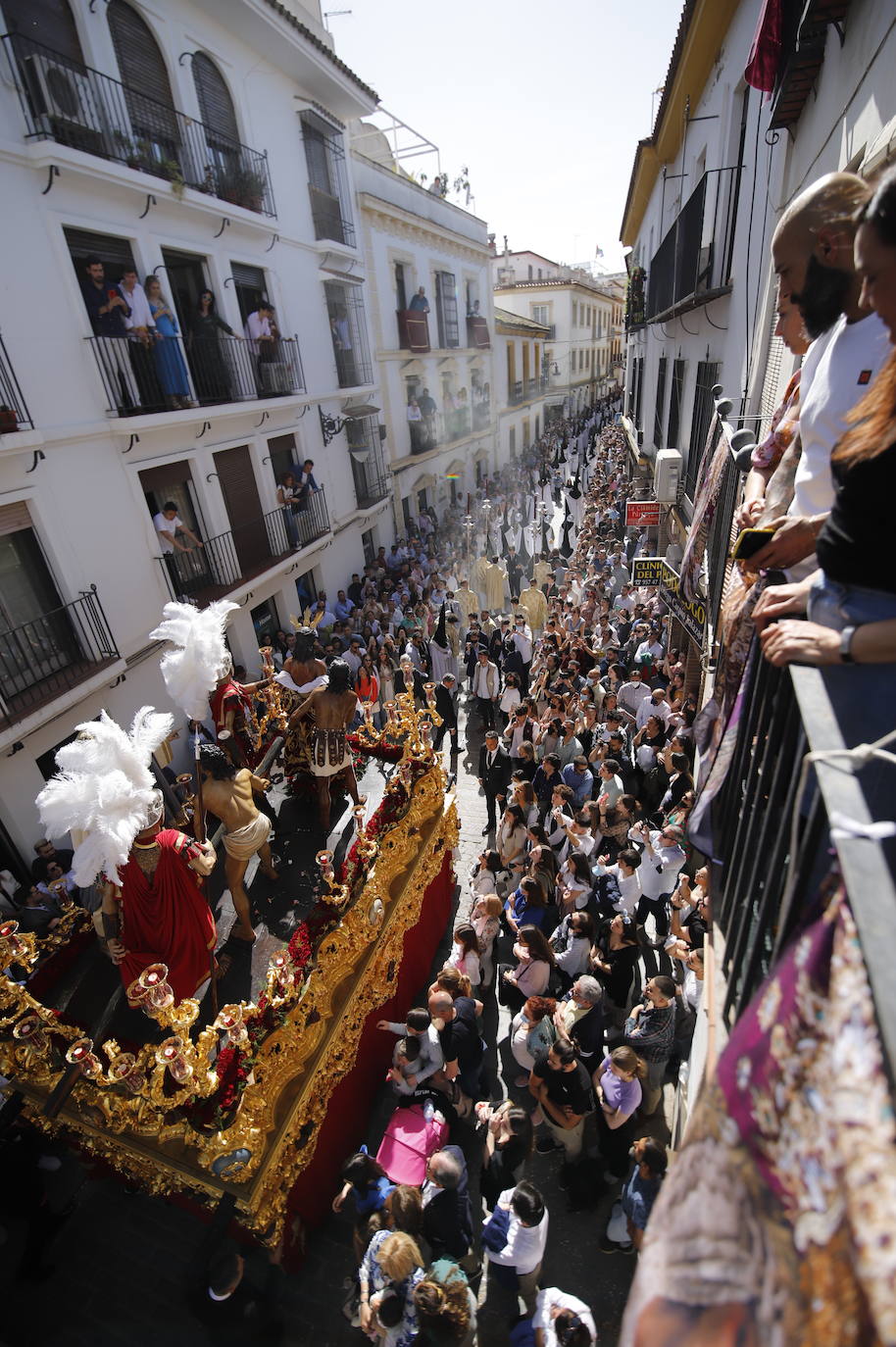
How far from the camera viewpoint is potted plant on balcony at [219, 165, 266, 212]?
11.1m

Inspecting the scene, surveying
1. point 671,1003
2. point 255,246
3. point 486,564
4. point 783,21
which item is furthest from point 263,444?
point 671,1003

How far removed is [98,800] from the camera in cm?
409

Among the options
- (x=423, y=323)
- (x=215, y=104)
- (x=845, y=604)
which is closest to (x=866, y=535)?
(x=845, y=604)

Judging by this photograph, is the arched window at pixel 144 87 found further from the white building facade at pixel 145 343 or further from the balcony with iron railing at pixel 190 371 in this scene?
the balcony with iron railing at pixel 190 371

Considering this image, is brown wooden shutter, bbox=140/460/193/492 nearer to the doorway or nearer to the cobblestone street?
the doorway

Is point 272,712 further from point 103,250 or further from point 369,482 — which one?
point 369,482

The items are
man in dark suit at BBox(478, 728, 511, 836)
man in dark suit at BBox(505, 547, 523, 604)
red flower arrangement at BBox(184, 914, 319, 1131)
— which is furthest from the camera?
man in dark suit at BBox(505, 547, 523, 604)

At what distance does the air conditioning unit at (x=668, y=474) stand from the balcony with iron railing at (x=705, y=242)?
206 centimetres

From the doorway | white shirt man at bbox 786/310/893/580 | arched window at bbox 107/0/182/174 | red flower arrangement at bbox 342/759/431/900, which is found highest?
arched window at bbox 107/0/182/174

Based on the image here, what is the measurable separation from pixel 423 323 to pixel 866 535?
21990 millimetres

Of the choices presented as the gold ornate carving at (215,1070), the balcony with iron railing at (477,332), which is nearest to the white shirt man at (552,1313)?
the gold ornate carving at (215,1070)

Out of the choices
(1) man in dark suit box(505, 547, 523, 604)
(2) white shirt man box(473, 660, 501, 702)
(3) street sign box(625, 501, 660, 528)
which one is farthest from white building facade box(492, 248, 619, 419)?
(2) white shirt man box(473, 660, 501, 702)

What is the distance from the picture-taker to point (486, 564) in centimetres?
1411

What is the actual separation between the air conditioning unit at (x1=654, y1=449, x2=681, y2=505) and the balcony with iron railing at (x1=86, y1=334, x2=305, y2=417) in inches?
295
